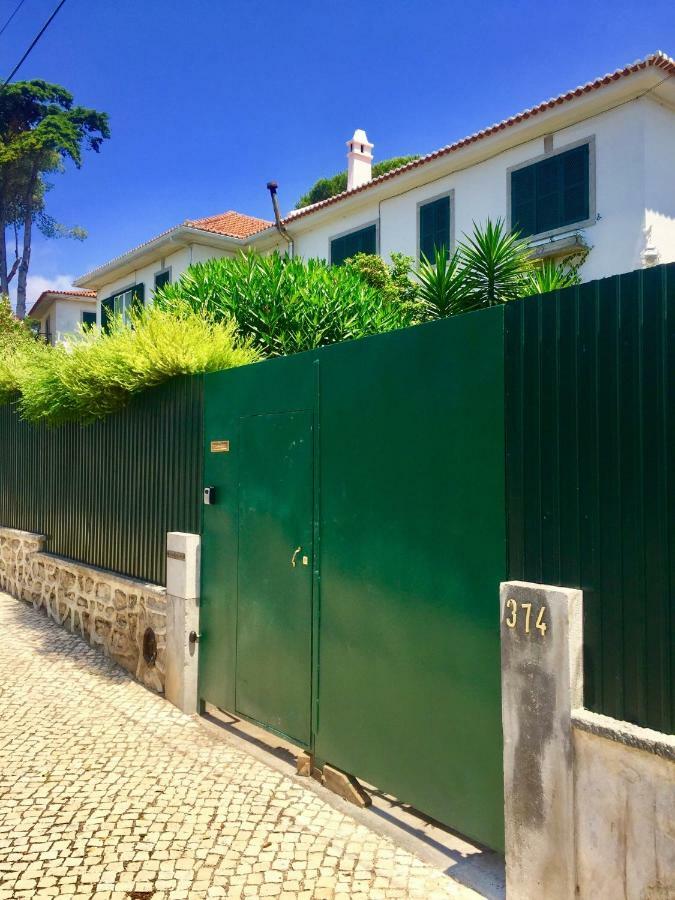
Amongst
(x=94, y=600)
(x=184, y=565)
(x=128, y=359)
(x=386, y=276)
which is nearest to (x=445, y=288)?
(x=128, y=359)

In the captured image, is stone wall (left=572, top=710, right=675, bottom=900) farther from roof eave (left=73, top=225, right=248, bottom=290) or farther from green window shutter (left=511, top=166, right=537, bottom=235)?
roof eave (left=73, top=225, right=248, bottom=290)

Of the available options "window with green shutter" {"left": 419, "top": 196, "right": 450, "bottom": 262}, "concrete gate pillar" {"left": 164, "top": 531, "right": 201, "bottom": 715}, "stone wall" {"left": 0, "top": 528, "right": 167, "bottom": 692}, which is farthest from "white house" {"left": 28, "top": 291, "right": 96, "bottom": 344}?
"concrete gate pillar" {"left": 164, "top": 531, "right": 201, "bottom": 715}

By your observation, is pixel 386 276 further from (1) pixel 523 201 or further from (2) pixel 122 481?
(2) pixel 122 481

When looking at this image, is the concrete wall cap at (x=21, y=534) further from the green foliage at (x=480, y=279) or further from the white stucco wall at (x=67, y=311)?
the white stucco wall at (x=67, y=311)

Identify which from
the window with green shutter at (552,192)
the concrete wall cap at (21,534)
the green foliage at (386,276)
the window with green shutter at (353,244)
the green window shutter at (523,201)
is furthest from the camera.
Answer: the window with green shutter at (353,244)

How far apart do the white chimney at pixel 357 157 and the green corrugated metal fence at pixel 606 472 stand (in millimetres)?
18134

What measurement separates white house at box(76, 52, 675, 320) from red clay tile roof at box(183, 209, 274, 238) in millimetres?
4834

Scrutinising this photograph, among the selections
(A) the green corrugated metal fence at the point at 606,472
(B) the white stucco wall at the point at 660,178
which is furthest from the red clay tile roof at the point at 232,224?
(A) the green corrugated metal fence at the point at 606,472

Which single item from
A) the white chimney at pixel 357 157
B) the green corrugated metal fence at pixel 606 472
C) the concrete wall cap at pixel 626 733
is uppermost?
the white chimney at pixel 357 157

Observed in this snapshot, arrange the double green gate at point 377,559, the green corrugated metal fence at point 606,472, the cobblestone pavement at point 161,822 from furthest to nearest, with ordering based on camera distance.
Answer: the double green gate at point 377,559
the cobblestone pavement at point 161,822
the green corrugated metal fence at point 606,472

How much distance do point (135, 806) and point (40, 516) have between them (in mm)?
5853

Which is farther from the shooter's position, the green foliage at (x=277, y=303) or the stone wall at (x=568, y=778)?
the green foliage at (x=277, y=303)

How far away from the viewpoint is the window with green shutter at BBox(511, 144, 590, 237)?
1187 centimetres

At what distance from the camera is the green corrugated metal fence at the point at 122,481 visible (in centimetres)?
600
